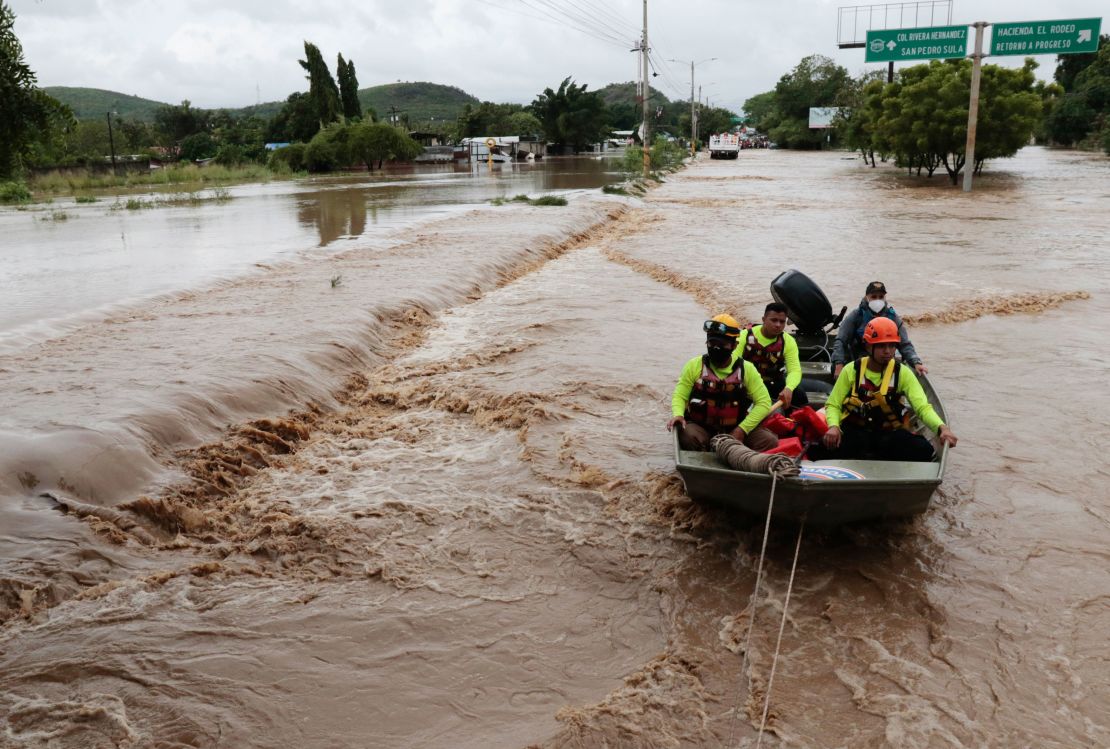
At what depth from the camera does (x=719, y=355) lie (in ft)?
19.6

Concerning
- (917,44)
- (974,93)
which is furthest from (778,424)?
(917,44)

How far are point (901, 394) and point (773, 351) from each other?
1021 mm

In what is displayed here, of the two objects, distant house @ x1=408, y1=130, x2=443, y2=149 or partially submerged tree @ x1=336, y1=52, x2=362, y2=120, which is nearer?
partially submerged tree @ x1=336, y1=52, x2=362, y2=120

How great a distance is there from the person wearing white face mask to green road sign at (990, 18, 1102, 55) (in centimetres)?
2573

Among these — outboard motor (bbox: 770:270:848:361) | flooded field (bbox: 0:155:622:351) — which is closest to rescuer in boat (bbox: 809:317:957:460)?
outboard motor (bbox: 770:270:848:361)

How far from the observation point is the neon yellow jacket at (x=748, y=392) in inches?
236

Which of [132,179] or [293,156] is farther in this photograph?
[293,156]

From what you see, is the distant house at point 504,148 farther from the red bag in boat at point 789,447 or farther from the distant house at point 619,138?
the red bag in boat at point 789,447

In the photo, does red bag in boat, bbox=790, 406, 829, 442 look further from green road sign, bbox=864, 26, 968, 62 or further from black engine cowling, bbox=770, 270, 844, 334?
green road sign, bbox=864, 26, 968, 62

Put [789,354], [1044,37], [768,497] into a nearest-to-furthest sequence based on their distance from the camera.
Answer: [768,497]
[789,354]
[1044,37]

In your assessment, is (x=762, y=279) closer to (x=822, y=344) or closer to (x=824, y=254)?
(x=824, y=254)

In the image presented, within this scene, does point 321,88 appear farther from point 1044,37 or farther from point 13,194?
point 1044,37

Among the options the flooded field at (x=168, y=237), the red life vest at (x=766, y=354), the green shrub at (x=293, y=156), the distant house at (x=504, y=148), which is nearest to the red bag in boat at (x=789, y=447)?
the red life vest at (x=766, y=354)

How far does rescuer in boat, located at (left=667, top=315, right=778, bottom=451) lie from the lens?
5941 mm
